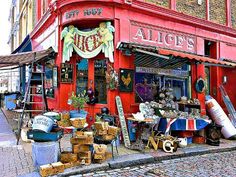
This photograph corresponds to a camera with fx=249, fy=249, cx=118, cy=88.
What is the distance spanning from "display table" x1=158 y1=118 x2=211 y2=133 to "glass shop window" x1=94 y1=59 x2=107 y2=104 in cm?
237

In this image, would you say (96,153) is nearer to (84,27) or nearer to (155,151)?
(155,151)

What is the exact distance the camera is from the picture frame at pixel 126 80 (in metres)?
8.79

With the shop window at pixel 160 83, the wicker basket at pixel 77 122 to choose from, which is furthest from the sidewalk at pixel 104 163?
the shop window at pixel 160 83

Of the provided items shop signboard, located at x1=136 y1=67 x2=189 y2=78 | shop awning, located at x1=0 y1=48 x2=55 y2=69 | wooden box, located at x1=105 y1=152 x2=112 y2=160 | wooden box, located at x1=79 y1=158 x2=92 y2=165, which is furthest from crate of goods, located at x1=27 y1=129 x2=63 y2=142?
shop signboard, located at x1=136 y1=67 x2=189 y2=78

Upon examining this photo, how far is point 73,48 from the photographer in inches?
365

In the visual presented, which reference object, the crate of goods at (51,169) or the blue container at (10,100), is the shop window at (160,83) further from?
the blue container at (10,100)

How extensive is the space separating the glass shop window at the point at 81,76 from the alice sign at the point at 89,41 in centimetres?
50

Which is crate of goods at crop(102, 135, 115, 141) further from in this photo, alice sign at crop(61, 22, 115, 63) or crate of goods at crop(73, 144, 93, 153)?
alice sign at crop(61, 22, 115, 63)

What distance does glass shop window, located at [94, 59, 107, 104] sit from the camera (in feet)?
30.4

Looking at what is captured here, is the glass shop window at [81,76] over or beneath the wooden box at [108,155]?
over

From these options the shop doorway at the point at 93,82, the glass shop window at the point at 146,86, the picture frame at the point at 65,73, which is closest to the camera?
the shop doorway at the point at 93,82

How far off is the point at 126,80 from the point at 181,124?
242 centimetres

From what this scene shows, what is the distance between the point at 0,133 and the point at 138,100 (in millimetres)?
5689

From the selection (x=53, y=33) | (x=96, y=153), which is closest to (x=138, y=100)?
(x=96, y=153)
